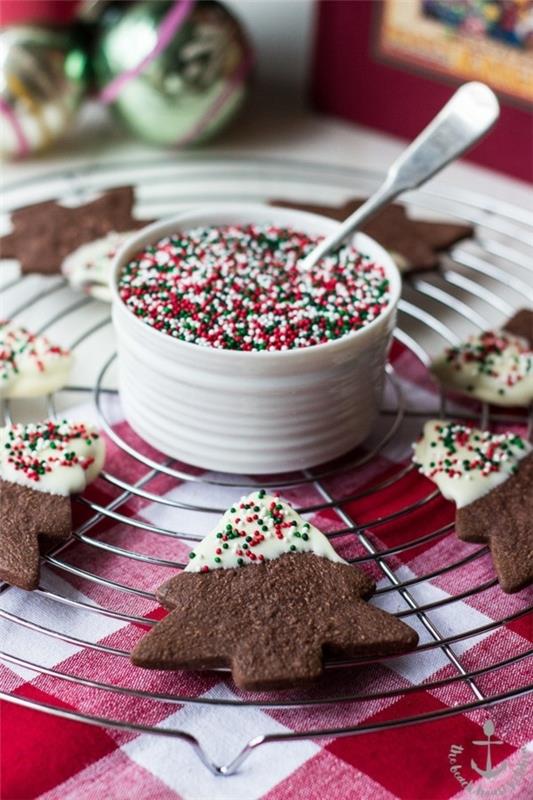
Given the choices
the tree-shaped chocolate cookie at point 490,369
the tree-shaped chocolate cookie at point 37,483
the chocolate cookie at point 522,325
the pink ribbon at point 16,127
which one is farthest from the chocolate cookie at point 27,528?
the pink ribbon at point 16,127

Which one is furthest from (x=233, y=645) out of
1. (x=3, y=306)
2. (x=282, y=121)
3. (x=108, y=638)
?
(x=282, y=121)

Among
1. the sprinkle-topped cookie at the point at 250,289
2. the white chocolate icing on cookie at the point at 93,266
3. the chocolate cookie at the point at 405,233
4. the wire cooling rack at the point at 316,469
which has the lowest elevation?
the wire cooling rack at the point at 316,469

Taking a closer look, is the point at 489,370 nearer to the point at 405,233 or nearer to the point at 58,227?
the point at 405,233

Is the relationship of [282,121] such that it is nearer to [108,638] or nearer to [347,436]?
[347,436]

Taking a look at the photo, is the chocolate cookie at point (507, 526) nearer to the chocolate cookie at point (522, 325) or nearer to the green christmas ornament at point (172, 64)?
the chocolate cookie at point (522, 325)

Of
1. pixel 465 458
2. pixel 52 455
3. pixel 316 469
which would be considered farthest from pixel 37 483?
pixel 465 458
